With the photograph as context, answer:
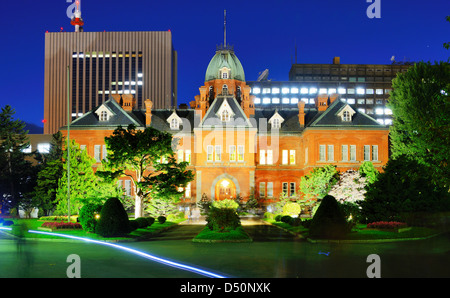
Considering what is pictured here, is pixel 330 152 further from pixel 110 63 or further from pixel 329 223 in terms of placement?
pixel 110 63

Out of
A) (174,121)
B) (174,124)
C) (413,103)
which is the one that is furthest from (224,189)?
(413,103)

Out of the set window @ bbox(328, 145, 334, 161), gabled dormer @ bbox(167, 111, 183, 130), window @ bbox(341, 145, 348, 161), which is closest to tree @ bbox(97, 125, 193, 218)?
gabled dormer @ bbox(167, 111, 183, 130)

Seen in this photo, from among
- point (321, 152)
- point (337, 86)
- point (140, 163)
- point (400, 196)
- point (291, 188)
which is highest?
point (337, 86)

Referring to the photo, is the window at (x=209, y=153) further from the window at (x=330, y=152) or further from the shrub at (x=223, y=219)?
the shrub at (x=223, y=219)

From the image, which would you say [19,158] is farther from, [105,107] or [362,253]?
[362,253]

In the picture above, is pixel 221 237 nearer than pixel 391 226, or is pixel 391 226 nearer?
pixel 221 237

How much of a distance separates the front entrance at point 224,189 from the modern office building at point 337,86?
230 feet

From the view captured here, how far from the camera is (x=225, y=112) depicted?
66.1m

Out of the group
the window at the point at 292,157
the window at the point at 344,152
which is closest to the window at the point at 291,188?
the window at the point at 292,157

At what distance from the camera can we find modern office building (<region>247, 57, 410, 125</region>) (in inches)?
5492

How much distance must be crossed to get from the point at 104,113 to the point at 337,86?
291ft

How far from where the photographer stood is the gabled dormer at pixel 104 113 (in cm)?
6781

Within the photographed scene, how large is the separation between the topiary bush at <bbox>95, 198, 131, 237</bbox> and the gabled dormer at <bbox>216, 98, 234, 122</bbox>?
3591 centimetres

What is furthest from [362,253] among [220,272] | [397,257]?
[220,272]
